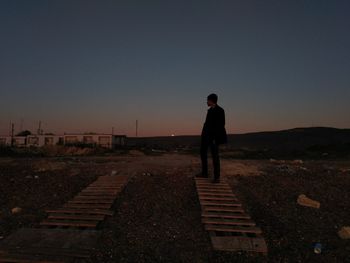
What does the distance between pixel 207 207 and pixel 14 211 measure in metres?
3.81

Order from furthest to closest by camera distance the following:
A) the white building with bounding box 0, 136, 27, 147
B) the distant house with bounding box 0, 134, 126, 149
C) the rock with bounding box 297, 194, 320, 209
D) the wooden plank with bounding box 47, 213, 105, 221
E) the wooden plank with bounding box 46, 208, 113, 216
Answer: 1. the white building with bounding box 0, 136, 27, 147
2. the distant house with bounding box 0, 134, 126, 149
3. the rock with bounding box 297, 194, 320, 209
4. the wooden plank with bounding box 46, 208, 113, 216
5. the wooden plank with bounding box 47, 213, 105, 221

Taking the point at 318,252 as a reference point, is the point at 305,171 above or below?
above

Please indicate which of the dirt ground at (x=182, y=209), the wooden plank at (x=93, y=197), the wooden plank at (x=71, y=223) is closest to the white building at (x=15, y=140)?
the dirt ground at (x=182, y=209)

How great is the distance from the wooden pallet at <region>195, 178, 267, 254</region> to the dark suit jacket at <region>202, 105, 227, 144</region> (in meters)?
1.13

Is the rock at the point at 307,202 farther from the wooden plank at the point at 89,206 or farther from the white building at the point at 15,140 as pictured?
the white building at the point at 15,140

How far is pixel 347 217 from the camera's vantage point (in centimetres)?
599

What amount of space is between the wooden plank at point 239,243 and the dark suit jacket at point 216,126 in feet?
10.3

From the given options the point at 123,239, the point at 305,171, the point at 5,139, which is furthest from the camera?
the point at 5,139

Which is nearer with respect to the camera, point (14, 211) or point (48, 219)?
point (48, 219)

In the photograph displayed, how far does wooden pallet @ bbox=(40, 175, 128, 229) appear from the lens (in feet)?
17.6

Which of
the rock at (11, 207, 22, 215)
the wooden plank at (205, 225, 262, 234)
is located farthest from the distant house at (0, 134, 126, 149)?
the wooden plank at (205, 225, 262, 234)

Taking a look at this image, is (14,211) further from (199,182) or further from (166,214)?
(199,182)

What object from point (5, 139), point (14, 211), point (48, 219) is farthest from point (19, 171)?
point (5, 139)

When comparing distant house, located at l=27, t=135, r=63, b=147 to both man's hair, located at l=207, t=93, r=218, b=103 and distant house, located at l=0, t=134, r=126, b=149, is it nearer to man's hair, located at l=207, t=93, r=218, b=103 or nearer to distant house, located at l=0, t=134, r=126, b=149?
distant house, located at l=0, t=134, r=126, b=149
